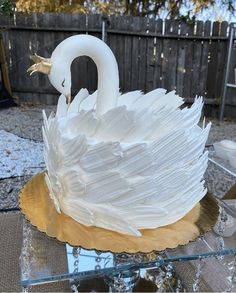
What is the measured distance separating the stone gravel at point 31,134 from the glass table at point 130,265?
1064mm

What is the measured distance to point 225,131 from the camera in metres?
3.37

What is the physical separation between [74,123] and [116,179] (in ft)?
0.47

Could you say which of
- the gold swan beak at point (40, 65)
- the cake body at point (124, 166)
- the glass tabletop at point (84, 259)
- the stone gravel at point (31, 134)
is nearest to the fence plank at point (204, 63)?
the stone gravel at point (31, 134)

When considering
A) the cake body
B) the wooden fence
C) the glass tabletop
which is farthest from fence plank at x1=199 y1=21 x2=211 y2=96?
the cake body

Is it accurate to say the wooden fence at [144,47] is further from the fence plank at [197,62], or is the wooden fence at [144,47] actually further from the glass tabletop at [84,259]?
the glass tabletop at [84,259]

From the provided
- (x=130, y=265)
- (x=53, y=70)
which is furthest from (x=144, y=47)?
(x=130, y=265)

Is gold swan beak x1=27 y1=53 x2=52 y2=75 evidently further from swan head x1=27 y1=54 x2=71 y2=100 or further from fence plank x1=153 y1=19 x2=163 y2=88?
fence plank x1=153 y1=19 x2=163 y2=88

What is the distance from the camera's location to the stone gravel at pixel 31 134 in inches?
78.9

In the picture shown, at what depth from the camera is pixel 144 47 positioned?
12.4 feet

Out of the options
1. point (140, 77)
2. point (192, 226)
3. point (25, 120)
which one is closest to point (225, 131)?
point (140, 77)

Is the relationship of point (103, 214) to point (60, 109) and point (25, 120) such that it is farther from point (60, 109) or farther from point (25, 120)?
point (25, 120)

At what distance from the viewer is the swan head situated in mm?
644

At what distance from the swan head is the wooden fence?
322 cm

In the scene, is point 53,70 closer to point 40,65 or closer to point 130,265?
point 40,65
